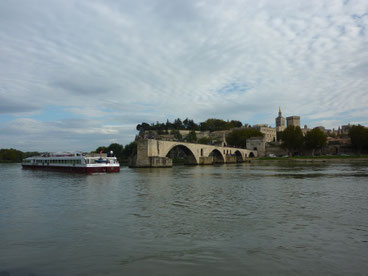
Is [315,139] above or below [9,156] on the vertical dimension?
above

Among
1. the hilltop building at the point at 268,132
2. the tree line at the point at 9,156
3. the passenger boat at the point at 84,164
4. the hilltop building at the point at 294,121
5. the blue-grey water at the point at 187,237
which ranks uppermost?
the hilltop building at the point at 294,121

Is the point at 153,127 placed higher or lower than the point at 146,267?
higher

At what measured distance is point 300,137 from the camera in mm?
103062

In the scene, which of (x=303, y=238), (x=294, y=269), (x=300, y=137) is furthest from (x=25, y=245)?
(x=300, y=137)

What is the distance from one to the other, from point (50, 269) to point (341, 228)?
29.7 ft

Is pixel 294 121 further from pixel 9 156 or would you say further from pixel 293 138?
pixel 9 156

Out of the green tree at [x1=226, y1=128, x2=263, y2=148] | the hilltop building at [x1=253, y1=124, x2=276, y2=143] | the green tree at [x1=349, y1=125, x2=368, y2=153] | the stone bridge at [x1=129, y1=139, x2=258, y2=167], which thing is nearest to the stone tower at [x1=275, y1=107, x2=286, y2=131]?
the hilltop building at [x1=253, y1=124, x2=276, y2=143]

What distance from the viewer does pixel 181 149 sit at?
271ft

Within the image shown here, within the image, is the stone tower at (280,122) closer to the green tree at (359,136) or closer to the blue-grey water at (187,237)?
the green tree at (359,136)

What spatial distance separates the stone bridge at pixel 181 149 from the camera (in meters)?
60.0

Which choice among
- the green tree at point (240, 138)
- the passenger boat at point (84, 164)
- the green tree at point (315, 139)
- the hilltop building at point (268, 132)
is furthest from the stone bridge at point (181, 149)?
the hilltop building at point (268, 132)

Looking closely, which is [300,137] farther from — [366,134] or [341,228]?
[341,228]

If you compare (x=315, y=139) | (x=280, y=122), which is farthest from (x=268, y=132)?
(x=315, y=139)

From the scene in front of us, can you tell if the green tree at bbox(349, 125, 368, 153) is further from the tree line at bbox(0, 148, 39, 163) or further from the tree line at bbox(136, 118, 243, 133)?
the tree line at bbox(0, 148, 39, 163)
